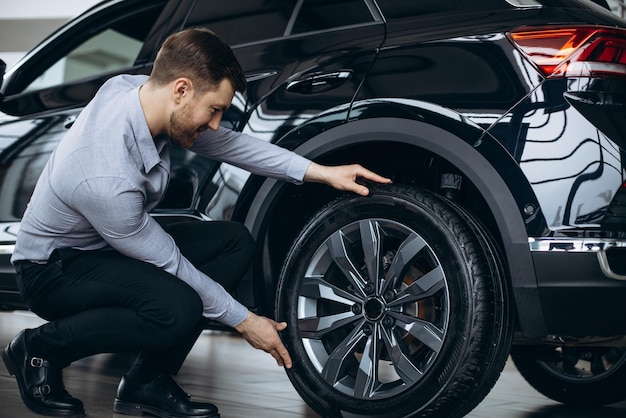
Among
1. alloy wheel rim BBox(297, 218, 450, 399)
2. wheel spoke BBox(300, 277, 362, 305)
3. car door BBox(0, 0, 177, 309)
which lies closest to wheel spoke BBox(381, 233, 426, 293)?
alloy wheel rim BBox(297, 218, 450, 399)

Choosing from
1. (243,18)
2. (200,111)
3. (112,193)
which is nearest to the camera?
(112,193)

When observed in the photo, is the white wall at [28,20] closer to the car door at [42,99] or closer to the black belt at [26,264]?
the car door at [42,99]

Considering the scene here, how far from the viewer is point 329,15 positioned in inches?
113

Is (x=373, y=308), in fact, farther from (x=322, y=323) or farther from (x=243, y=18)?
(x=243, y=18)

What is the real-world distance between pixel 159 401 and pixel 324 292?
0.60 meters

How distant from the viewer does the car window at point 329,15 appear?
279 centimetres

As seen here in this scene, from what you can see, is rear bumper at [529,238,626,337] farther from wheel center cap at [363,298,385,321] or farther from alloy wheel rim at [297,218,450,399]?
wheel center cap at [363,298,385,321]

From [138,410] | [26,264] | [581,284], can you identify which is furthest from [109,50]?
[581,284]

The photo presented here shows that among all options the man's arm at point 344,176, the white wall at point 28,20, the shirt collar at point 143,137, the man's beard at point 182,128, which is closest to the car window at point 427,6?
the man's arm at point 344,176

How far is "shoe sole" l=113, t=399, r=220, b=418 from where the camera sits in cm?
255

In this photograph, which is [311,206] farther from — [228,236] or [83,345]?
[83,345]

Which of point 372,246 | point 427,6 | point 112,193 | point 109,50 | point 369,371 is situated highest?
point 109,50

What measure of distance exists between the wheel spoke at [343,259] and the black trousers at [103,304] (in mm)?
440

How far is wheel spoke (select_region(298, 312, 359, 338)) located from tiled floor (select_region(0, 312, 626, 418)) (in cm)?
39
